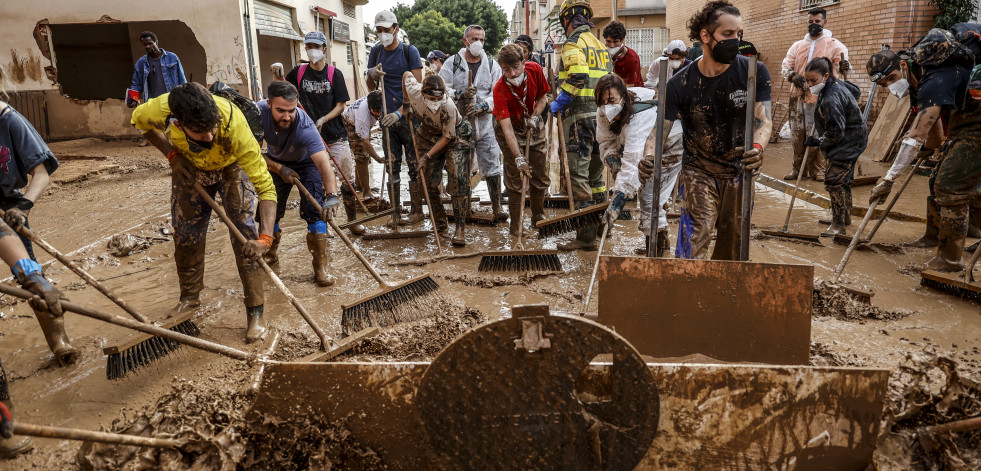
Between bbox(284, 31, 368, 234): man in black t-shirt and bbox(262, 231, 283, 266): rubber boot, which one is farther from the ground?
bbox(284, 31, 368, 234): man in black t-shirt

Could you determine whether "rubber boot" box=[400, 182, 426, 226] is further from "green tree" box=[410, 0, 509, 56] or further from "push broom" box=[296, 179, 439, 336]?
"green tree" box=[410, 0, 509, 56]

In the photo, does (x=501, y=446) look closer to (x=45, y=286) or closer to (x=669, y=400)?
(x=669, y=400)

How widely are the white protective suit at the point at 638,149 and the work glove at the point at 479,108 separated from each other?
1.38 m

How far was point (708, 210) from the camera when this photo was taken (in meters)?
3.84

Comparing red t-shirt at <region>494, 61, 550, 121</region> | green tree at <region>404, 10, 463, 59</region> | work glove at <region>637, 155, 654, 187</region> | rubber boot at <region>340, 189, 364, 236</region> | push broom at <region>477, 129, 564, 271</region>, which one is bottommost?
push broom at <region>477, 129, 564, 271</region>

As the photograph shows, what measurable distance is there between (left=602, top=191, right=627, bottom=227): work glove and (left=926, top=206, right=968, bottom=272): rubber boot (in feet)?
8.32

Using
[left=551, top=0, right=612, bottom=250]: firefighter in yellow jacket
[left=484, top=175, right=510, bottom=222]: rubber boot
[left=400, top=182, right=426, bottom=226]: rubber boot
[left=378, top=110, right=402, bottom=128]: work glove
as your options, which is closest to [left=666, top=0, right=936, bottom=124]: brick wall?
[left=551, top=0, right=612, bottom=250]: firefighter in yellow jacket

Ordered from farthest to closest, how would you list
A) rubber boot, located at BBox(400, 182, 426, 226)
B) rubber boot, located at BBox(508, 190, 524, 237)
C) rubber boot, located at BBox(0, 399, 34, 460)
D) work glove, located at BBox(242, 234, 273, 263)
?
1. rubber boot, located at BBox(400, 182, 426, 226)
2. rubber boot, located at BBox(508, 190, 524, 237)
3. work glove, located at BBox(242, 234, 273, 263)
4. rubber boot, located at BBox(0, 399, 34, 460)

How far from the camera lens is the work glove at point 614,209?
427 centimetres

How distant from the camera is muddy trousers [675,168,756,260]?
12.5 feet

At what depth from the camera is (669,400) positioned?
2.25m

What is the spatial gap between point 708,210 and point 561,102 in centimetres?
234

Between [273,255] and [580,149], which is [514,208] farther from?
[273,255]

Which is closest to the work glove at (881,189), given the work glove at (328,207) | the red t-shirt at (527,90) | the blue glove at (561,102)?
the blue glove at (561,102)
